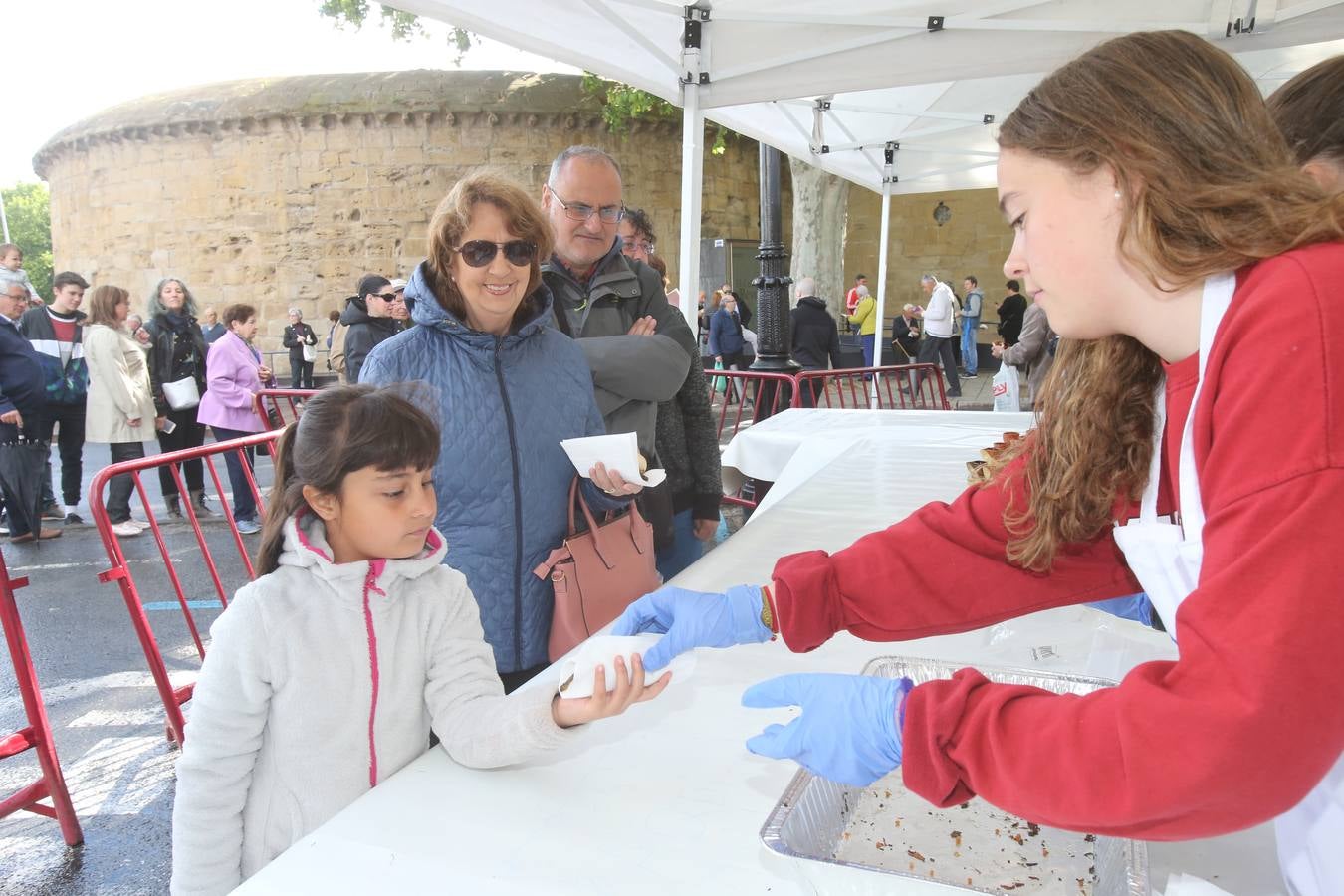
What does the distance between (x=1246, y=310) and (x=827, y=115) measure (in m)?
6.74

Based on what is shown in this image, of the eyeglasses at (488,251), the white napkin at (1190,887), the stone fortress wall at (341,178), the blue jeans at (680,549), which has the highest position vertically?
the stone fortress wall at (341,178)

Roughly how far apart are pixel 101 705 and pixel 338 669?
2.91m

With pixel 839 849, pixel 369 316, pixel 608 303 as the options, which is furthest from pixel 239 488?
pixel 839 849

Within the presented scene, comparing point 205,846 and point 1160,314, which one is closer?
point 1160,314

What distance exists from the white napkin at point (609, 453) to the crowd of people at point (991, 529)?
10cm

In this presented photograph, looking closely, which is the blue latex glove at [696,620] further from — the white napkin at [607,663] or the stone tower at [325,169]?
the stone tower at [325,169]

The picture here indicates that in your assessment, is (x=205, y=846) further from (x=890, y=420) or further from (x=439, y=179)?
(x=439, y=179)

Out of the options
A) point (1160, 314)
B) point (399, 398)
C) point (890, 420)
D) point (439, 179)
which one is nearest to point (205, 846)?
point (399, 398)

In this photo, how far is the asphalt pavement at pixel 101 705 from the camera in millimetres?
2389

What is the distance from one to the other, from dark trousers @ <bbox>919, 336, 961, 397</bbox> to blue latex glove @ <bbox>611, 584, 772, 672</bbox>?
39.8 ft

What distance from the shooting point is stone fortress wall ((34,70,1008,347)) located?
18391 millimetres

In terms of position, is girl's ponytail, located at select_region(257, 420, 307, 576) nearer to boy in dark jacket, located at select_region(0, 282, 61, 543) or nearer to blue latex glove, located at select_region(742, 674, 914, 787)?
blue latex glove, located at select_region(742, 674, 914, 787)

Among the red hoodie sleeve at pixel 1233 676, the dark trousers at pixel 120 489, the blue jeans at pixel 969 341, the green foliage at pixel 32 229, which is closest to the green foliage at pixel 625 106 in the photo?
the blue jeans at pixel 969 341

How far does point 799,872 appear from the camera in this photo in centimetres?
87
